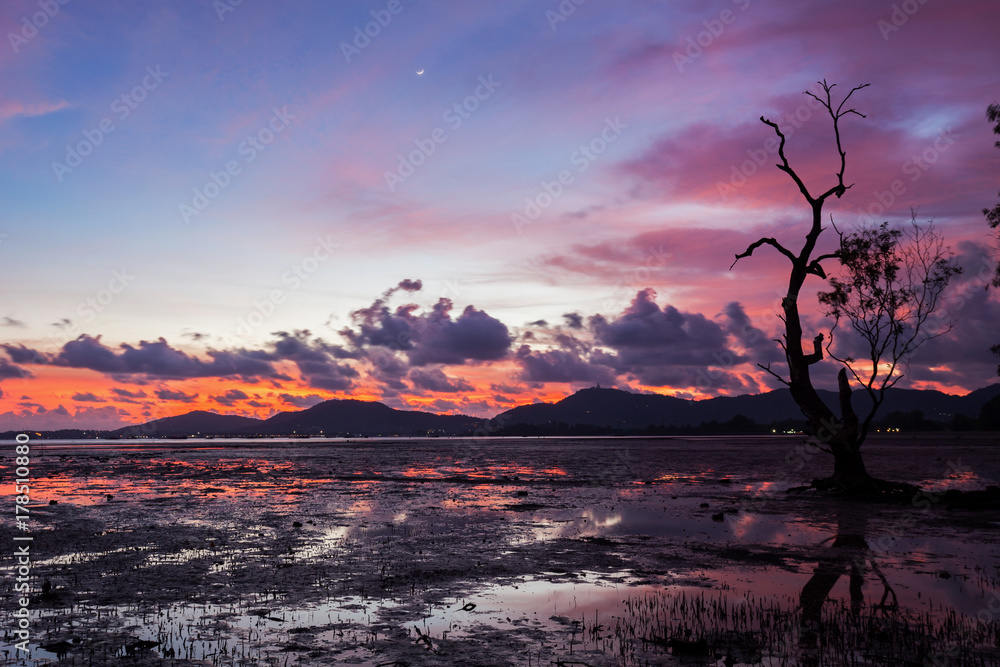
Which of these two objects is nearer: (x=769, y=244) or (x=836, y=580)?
(x=836, y=580)

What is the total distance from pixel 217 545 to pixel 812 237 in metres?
27.5

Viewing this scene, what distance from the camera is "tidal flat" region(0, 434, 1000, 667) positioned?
9508 mm

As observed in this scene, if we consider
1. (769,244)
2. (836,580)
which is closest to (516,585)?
(836,580)

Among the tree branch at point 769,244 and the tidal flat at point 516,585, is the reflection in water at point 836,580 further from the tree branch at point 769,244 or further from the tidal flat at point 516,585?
the tree branch at point 769,244

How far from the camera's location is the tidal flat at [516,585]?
9.51 m

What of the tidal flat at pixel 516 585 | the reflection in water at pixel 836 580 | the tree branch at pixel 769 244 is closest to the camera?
the tidal flat at pixel 516 585

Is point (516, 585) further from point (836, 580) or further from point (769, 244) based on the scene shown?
point (769, 244)

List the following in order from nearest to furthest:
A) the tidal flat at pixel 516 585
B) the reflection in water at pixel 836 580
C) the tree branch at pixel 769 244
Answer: the tidal flat at pixel 516 585 → the reflection in water at pixel 836 580 → the tree branch at pixel 769 244

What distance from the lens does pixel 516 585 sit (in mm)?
13805

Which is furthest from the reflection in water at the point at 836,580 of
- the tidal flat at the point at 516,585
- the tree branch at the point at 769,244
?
the tree branch at the point at 769,244

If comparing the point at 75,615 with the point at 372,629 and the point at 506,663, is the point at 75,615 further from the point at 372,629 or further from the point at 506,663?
the point at 506,663

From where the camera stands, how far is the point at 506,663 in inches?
351

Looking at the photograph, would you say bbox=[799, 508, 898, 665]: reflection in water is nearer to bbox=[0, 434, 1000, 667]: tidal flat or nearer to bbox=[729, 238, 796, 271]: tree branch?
bbox=[0, 434, 1000, 667]: tidal flat

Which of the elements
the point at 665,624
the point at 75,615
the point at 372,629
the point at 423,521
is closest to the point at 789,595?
the point at 665,624
